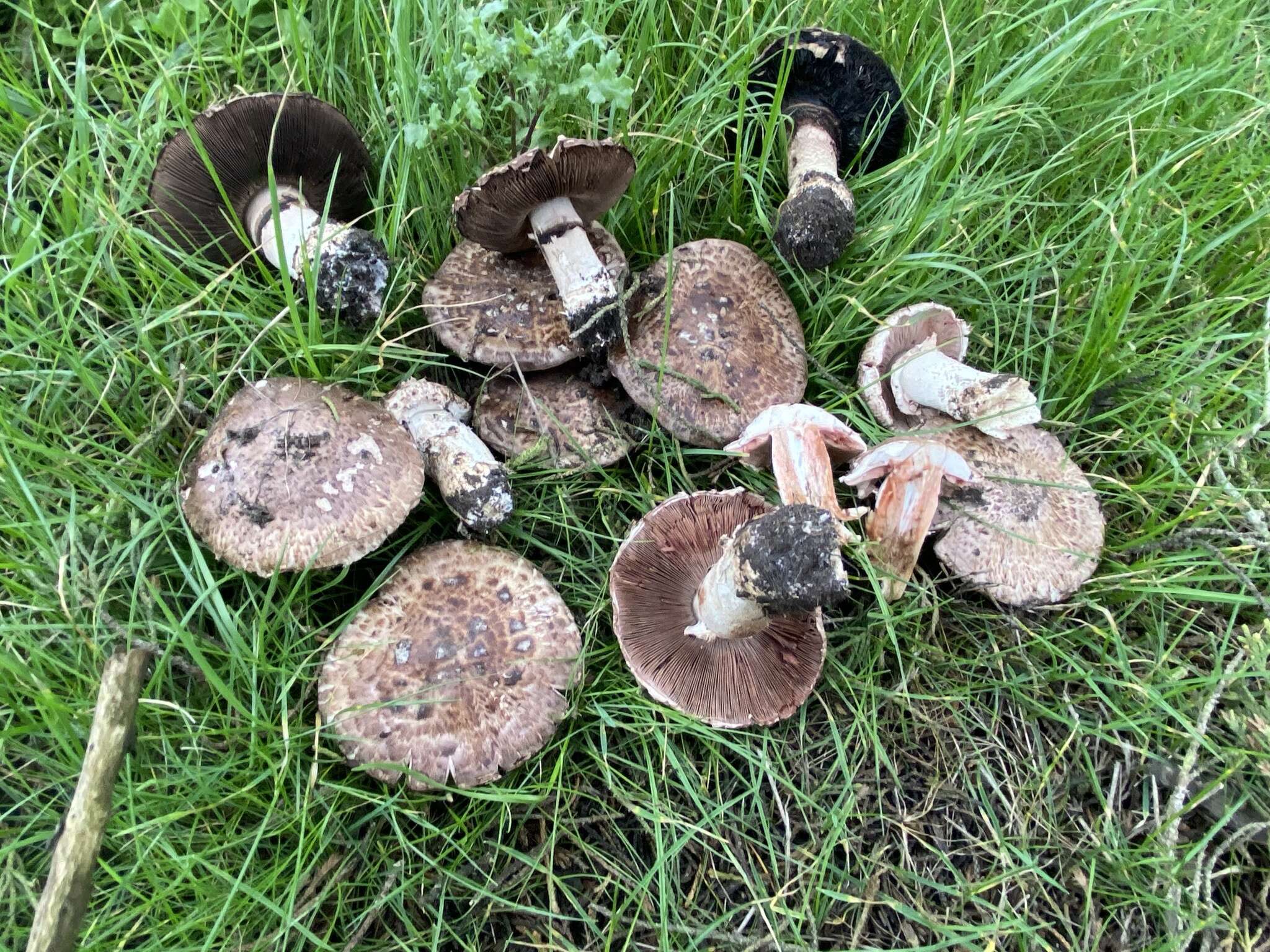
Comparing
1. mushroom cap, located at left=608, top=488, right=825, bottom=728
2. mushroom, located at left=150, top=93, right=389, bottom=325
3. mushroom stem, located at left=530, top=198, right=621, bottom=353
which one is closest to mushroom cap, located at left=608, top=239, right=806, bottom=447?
mushroom stem, located at left=530, top=198, right=621, bottom=353

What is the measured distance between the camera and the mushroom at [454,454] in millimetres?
2684

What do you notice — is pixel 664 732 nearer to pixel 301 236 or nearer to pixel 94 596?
pixel 94 596

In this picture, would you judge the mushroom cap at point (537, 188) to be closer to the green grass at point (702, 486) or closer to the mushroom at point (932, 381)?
the green grass at point (702, 486)

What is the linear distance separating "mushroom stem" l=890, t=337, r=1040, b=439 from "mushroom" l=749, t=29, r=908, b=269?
0.53 meters

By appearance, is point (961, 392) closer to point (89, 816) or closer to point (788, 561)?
point (788, 561)

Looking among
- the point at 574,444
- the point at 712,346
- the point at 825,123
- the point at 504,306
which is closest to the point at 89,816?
the point at 574,444

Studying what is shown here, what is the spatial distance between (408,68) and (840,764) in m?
2.94

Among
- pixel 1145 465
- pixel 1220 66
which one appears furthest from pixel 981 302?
pixel 1220 66

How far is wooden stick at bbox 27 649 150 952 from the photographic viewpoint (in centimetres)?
Answer: 174

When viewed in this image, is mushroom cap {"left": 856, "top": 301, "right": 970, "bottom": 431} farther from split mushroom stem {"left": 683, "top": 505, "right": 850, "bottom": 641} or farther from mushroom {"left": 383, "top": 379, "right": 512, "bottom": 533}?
mushroom {"left": 383, "top": 379, "right": 512, "bottom": 533}

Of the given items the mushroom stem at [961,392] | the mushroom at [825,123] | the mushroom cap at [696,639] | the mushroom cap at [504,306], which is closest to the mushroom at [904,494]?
the mushroom stem at [961,392]

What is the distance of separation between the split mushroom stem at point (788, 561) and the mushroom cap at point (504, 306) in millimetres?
1052

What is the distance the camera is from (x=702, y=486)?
116 inches

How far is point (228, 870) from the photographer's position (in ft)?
7.33
